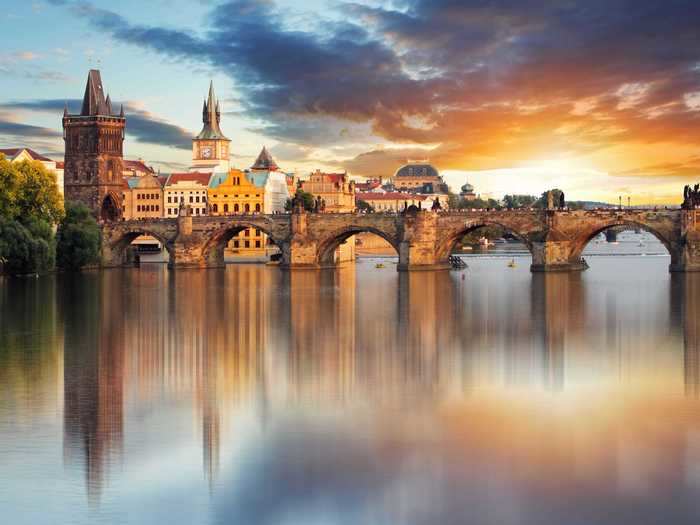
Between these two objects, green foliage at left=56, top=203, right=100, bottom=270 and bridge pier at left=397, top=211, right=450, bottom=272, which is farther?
bridge pier at left=397, top=211, right=450, bottom=272

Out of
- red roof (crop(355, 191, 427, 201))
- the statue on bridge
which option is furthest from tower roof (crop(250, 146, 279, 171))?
the statue on bridge

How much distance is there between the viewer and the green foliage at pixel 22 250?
60044 millimetres

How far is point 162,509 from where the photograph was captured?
15797 mm

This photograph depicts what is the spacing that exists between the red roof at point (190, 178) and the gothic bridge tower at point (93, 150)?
12.1 meters

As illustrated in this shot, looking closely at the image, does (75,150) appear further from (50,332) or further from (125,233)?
(50,332)

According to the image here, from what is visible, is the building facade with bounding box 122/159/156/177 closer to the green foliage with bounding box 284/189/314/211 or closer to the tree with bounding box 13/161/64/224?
the green foliage with bounding box 284/189/314/211

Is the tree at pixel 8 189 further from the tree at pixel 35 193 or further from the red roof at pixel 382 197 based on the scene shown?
the red roof at pixel 382 197

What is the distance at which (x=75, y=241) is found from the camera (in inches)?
2835

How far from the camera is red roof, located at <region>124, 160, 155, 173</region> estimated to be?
12680 cm

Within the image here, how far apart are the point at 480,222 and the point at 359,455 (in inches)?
2191

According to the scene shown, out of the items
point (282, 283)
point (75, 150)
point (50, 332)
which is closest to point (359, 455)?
point (50, 332)

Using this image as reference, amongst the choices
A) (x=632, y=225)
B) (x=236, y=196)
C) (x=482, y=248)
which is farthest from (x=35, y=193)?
(x=482, y=248)

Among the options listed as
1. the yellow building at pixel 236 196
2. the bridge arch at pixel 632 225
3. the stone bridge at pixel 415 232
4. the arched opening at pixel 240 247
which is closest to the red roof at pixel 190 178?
the yellow building at pixel 236 196

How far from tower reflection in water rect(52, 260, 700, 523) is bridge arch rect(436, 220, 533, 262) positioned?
2573 cm
